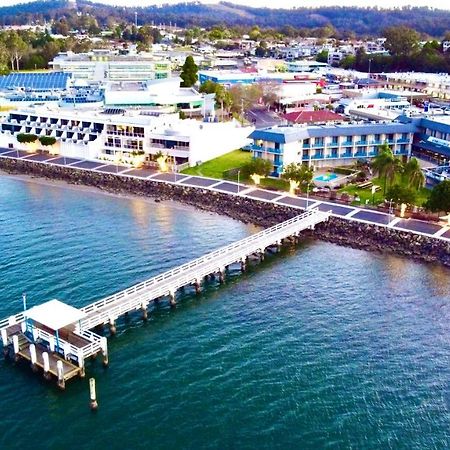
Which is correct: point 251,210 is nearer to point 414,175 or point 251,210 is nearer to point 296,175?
point 296,175

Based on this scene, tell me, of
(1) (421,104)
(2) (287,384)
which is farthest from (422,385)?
(1) (421,104)

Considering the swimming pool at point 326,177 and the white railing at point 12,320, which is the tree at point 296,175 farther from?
the white railing at point 12,320

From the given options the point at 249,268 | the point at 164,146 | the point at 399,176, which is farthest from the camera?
the point at 164,146

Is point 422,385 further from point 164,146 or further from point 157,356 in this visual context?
point 164,146

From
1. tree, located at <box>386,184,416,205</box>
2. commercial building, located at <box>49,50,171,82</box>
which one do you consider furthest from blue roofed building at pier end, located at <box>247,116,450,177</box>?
commercial building, located at <box>49,50,171,82</box>

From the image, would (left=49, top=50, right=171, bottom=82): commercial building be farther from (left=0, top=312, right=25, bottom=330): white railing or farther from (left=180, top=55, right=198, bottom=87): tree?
(left=0, top=312, right=25, bottom=330): white railing

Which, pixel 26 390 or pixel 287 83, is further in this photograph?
pixel 287 83

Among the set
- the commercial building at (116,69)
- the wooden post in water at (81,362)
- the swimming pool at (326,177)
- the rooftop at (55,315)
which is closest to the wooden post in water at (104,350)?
the wooden post in water at (81,362)
